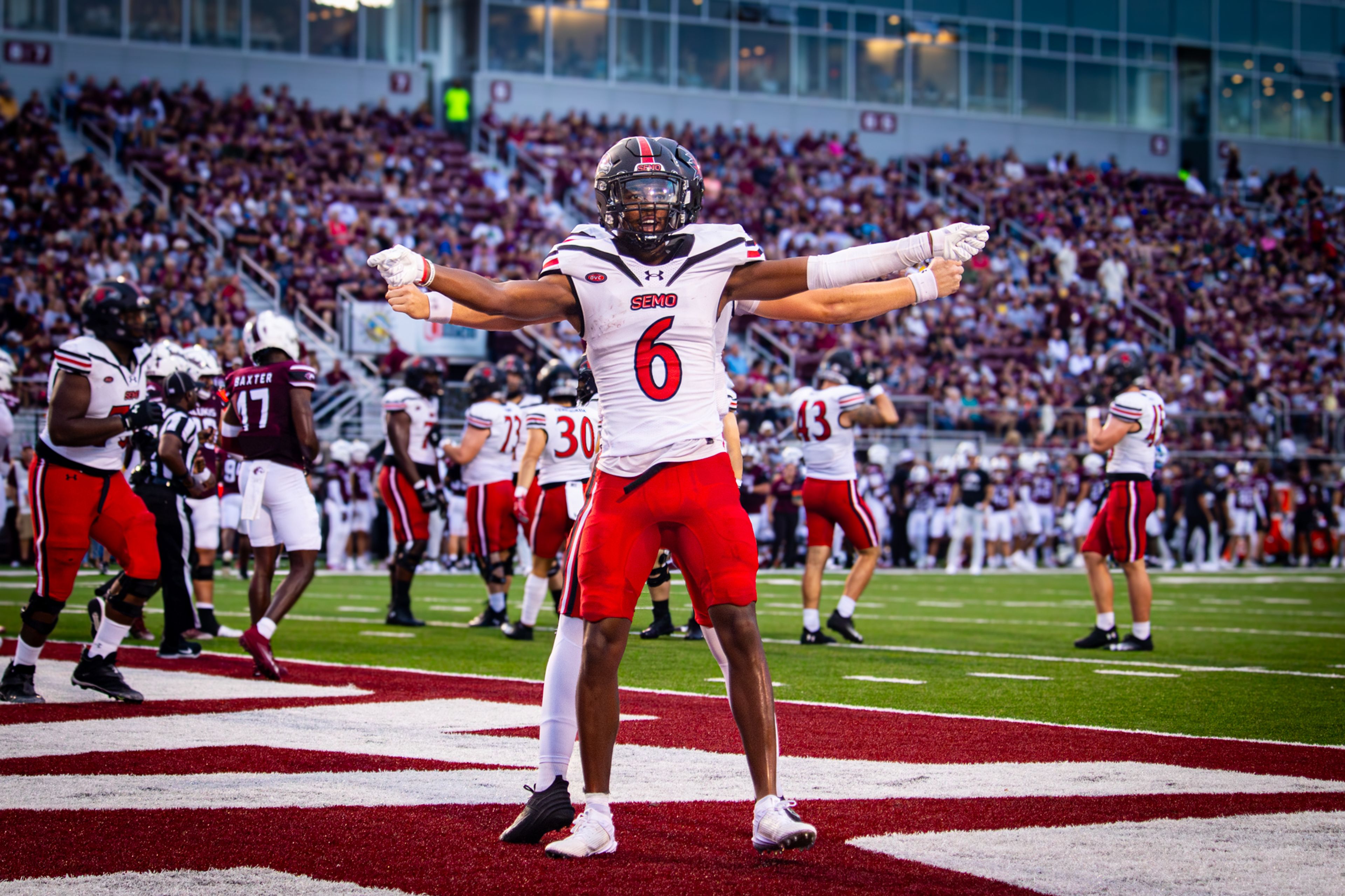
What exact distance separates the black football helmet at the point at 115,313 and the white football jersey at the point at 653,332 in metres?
3.31

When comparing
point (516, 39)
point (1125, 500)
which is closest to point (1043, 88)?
point (516, 39)

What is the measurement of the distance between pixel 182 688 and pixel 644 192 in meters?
4.22

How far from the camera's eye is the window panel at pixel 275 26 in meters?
29.1

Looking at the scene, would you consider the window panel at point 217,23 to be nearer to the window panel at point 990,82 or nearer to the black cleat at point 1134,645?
the window panel at point 990,82

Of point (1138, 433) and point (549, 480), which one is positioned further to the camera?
Result: point (549, 480)

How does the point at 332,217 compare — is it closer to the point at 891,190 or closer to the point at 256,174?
the point at 256,174

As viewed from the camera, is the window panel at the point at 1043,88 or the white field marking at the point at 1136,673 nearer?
the white field marking at the point at 1136,673

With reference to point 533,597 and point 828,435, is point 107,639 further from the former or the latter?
point 828,435

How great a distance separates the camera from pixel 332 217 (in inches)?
960

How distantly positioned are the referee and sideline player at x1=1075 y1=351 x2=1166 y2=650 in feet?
19.0

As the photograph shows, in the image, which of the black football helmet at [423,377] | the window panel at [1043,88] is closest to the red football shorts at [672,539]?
the black football helmet at [423,377]

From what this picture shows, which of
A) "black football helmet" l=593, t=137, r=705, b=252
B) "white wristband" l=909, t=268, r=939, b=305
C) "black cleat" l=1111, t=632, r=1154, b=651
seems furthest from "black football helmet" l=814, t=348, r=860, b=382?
"black football helmet" l=593, t=137, r=705, b=252

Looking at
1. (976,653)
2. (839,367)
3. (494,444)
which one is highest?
(839,367)

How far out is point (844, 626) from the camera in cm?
988
